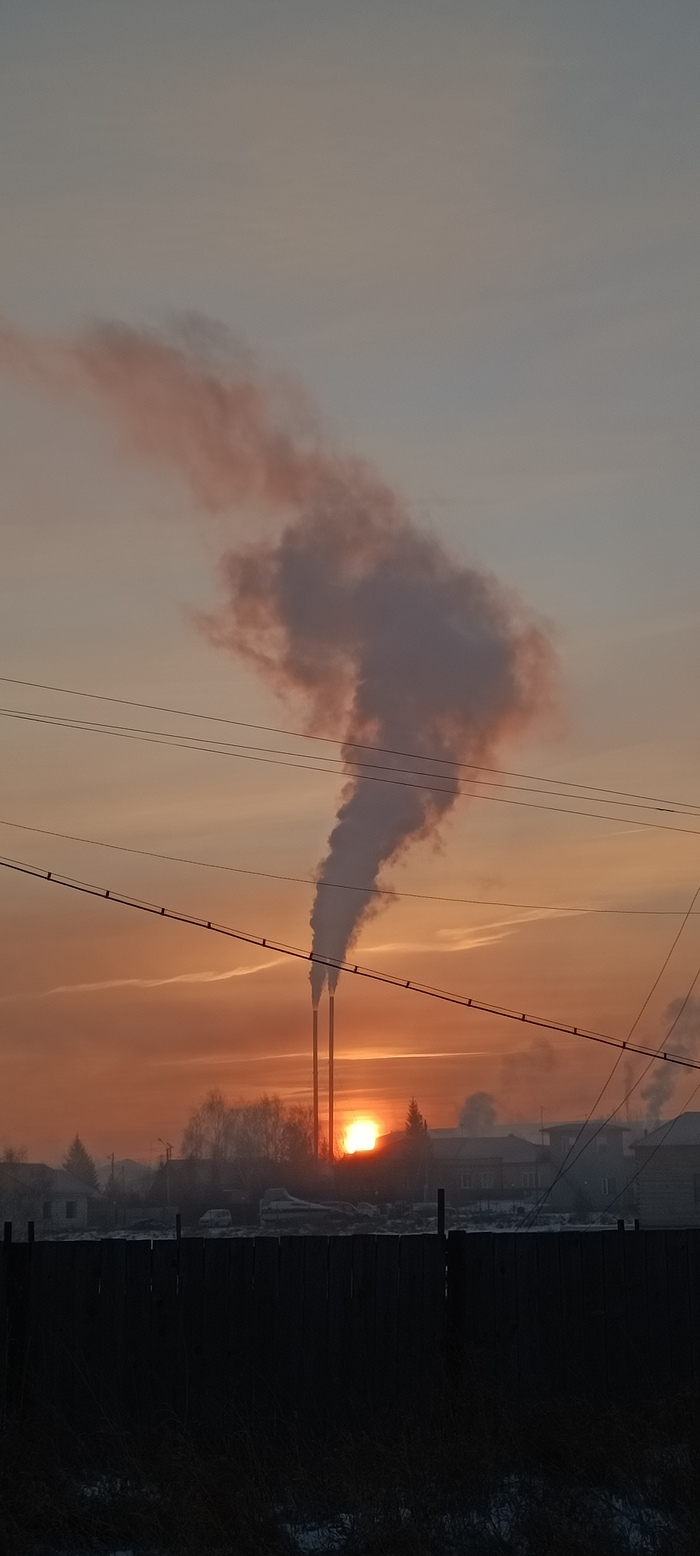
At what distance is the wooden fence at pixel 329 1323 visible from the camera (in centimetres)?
1193

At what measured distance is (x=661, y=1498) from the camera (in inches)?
390

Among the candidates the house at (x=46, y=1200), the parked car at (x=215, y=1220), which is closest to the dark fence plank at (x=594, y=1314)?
the parked car at (x=215, y=1220)

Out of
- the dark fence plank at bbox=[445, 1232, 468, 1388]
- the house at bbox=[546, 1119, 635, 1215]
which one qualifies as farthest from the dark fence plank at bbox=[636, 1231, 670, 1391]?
the house at bbox=[546, 1119, 635, 1215]

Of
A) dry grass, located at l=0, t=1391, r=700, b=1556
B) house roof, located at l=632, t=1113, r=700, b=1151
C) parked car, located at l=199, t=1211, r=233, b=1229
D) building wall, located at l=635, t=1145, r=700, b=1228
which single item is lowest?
dry grass, located at l=0, t=1391, r=700, b=1556

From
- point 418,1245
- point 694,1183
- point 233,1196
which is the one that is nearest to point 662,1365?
point 418,1245

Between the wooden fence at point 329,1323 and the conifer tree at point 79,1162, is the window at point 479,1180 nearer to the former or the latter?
the conifer tree at point 79,1162

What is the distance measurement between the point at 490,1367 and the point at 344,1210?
59.6 meters

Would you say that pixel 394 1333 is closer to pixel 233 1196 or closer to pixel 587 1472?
pixel 587 1472

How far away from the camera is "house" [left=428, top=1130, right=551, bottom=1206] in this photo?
328 ft

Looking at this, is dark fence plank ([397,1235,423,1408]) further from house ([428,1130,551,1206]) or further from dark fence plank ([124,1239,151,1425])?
house ([428,1130,551,1206])

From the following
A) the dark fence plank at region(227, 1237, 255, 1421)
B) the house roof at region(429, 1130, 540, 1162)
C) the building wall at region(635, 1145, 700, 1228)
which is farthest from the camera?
the house roof at region(429, 1130, 540, 1162)

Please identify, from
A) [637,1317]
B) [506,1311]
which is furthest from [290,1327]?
[637,1317]

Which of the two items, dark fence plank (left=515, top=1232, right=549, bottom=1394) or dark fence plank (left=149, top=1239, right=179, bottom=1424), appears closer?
dark fence plank (left=149, top=1239, right=179, bottom=1424)

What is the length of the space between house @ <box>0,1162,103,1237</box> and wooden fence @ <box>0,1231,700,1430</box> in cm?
6516
